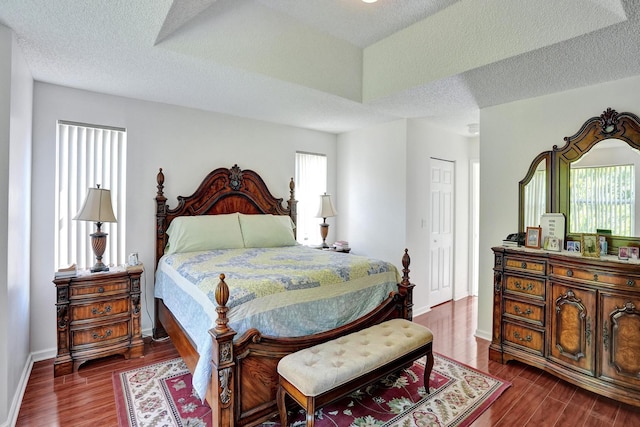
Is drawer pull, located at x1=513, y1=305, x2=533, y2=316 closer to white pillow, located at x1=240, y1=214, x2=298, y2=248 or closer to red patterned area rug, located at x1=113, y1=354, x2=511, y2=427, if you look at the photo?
red patterned area rug, located at x1=113, y1=354, x2=511, y2=427

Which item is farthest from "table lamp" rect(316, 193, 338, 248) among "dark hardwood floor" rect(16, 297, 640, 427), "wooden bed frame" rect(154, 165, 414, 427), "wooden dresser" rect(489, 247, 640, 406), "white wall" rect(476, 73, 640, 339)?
"wooden dresser" rect(489, 247, 640, 406)

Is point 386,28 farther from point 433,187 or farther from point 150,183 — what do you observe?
point 150,183

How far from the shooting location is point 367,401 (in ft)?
7.54

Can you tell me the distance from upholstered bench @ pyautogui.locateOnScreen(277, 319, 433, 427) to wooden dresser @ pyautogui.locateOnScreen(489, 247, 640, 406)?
3.48 feet

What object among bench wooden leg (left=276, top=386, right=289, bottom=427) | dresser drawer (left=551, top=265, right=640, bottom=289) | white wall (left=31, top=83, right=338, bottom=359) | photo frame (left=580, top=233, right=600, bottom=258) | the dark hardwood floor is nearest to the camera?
bench wooden leg (left=276, top=386, right=289, bottom=427)

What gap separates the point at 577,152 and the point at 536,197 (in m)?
0.51

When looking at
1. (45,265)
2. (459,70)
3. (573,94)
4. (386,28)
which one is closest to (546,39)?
(459,70)

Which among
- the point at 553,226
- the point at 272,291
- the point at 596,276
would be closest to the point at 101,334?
the point at 272,291

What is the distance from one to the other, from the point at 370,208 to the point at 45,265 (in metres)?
3.67

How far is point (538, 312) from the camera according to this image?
108 inches

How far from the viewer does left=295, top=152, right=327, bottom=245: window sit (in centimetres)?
477

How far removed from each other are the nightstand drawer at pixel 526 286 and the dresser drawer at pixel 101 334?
348 centimetres

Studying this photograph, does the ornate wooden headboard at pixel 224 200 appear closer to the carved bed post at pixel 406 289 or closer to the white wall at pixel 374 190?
the white wall at pixel 374 190

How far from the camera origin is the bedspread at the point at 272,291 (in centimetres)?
195
